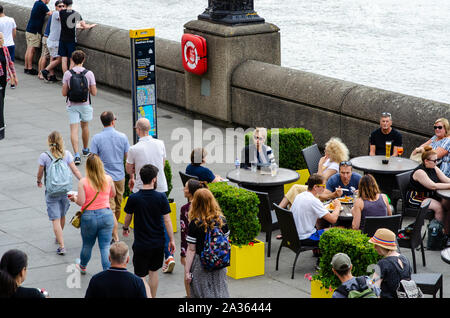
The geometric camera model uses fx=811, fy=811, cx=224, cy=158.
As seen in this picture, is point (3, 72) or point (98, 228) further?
point (3, 72)

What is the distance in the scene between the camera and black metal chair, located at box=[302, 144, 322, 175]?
39.1 ft

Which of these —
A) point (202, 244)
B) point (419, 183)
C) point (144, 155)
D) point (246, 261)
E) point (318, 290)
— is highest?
point (144, 155)

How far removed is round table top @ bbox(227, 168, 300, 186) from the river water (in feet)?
40.3

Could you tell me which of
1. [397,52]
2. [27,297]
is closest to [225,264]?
[27,297]

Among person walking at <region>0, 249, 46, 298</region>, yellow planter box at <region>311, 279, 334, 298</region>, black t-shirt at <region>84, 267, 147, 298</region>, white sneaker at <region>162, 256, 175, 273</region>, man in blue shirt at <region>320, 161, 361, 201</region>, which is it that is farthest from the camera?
man in blue shirt at <region>320, 161, 361, 201</region>

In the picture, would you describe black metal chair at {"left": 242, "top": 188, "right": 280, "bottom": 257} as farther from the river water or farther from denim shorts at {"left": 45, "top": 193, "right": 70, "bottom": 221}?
the river water

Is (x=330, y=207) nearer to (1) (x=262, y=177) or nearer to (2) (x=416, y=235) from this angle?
(2) (x=416, y=235)

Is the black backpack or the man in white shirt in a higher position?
the black backpack

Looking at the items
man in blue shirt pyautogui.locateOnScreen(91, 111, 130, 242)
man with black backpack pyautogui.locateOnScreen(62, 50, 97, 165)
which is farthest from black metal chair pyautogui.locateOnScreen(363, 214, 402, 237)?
man with black backpack pyautogui.locateOnScreen(62, 50, 97, 165)

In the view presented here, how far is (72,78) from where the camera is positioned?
12.9 meters

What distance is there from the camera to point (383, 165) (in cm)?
1154

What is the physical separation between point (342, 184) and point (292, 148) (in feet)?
6.48

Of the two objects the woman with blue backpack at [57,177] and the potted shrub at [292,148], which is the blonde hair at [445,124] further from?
the woman with blue backpack at [57,177]

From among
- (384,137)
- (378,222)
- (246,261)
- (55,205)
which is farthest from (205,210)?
(384,137)
